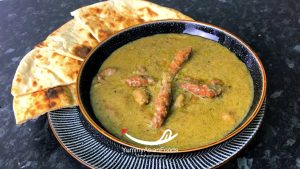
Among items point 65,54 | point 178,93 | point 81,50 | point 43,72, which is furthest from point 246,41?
point 43,72

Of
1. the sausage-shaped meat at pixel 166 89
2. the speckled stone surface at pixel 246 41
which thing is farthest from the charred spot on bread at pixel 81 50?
the sausage-shaped meat at pixel 166 89

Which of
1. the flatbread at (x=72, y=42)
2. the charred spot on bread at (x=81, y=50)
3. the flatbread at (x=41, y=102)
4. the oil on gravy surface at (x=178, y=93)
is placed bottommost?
the flatbread at (x=41, y=102)

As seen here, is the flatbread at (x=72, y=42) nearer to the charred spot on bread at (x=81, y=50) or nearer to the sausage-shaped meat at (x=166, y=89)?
the charred spot on bread at (x=81, y=50)

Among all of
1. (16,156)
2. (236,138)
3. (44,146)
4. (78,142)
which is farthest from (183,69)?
(16,156)

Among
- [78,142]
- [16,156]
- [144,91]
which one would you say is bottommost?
[16,156]

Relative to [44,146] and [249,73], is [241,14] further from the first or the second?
[44,146]

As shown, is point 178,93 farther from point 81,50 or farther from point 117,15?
point 117,15
